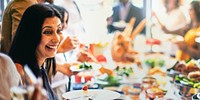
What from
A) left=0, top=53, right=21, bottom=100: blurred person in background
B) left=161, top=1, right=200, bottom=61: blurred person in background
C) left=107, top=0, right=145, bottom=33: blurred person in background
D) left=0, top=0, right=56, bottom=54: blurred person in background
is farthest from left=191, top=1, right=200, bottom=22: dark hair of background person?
left=0, top=53, right=21, bottom=100: blurred person in background

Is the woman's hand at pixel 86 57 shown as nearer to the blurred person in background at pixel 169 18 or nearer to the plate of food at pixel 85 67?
the plate of food at pixel 85 67

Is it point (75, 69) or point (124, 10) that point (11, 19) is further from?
point (124, 10)

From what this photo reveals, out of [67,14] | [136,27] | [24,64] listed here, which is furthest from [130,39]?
[24,64]

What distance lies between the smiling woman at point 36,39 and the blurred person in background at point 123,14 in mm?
758

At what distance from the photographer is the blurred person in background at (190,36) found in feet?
6.77

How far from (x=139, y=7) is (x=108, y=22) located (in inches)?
8.6

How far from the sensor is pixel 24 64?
129 centimetres

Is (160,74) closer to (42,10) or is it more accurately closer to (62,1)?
(62,1)

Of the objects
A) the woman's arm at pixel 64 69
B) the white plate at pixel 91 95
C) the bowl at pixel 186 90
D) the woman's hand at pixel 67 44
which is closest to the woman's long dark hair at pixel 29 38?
the white plate at pixel 91 95

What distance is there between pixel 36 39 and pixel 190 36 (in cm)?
112

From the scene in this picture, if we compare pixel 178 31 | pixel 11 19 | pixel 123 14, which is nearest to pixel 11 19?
pixel 11 19

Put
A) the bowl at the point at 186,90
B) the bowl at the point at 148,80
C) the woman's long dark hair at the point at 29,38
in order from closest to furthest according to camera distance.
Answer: the woman's long dark hair at the point at 29,38 → the bowl at the point at 186,90 → the bowl at the point at 148,80

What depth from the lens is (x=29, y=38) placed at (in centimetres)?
130

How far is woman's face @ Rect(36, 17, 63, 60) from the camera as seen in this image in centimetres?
135
